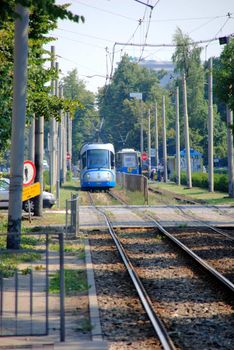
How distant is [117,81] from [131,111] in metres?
22.6

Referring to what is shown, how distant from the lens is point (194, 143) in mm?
88688

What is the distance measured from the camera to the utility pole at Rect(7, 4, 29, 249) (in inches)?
608

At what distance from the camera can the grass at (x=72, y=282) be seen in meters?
12.3

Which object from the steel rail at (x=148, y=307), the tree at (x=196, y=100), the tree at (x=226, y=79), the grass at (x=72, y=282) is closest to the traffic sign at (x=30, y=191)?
the steel rail at (x=148, y=307)

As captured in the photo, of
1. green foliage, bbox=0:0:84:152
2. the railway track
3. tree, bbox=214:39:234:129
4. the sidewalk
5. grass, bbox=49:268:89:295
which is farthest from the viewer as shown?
tree, bbox=214:39:234:129

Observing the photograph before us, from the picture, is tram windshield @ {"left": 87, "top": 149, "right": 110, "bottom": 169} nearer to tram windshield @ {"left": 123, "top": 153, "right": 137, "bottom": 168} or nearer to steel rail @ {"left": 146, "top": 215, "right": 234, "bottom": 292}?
Result: tram windshield @ {"left": 123, "top": 153, "right": 137, "bottom": 168}

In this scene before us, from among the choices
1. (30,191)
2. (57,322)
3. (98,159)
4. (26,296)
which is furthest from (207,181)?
(57,322)

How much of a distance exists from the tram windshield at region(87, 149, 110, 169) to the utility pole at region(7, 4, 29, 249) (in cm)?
3754

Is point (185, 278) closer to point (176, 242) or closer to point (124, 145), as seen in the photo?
point (176, 242)

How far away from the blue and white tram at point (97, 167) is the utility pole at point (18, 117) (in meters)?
37.0

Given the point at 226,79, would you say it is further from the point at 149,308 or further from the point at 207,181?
the point at 207,181

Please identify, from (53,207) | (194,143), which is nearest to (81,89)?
(194,143)

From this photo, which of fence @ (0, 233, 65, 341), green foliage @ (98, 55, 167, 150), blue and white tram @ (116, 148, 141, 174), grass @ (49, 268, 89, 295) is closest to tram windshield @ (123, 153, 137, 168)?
blue and white tram @ (116, 148, 141, 174)

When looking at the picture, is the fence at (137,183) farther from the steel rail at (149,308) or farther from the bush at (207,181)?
the steel rail at (149,308)
